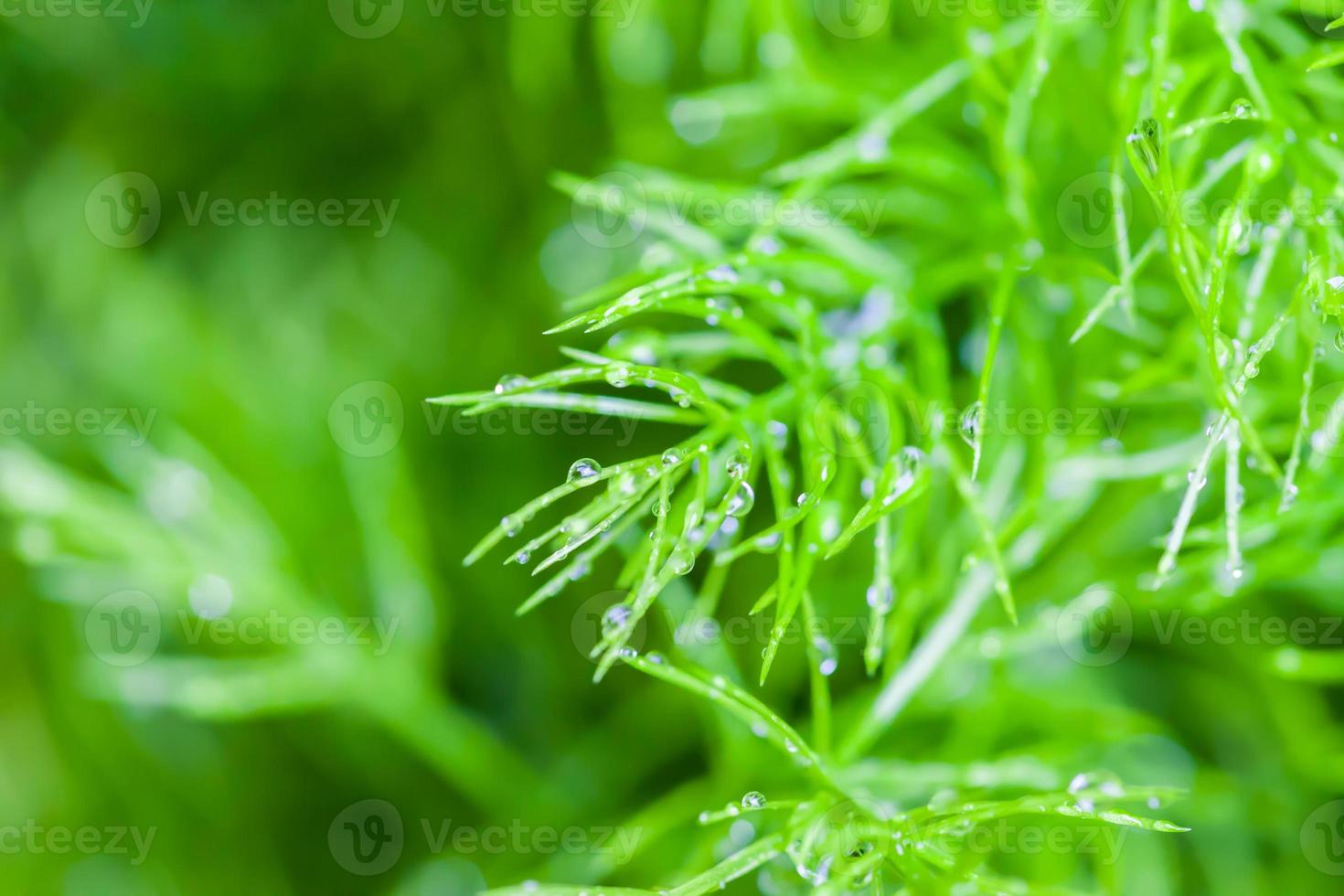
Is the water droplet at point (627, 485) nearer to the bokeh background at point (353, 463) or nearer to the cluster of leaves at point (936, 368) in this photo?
the cluster of leaves at point (936, 368)

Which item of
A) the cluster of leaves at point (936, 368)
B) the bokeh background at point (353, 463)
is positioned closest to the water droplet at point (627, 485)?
the cluster of leaves at point (936, 368)

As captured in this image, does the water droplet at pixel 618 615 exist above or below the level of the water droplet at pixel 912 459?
below

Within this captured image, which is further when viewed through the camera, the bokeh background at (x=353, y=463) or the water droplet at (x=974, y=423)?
the bokeh background at (x=353, y=463)

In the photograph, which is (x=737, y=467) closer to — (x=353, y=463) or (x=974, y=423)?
(x=974, y=423)

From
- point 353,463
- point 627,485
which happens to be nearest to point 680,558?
point 627,485

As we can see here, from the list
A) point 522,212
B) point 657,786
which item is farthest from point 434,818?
point 522,212

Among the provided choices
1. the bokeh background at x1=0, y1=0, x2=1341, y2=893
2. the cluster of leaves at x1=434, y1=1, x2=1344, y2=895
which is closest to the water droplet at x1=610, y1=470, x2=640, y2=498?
the cluster of leaves at x1=434, y1=1, x2=1344, y2=895

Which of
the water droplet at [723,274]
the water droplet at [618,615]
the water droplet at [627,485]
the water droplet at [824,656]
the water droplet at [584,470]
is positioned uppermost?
the water droplet at [723,274]
